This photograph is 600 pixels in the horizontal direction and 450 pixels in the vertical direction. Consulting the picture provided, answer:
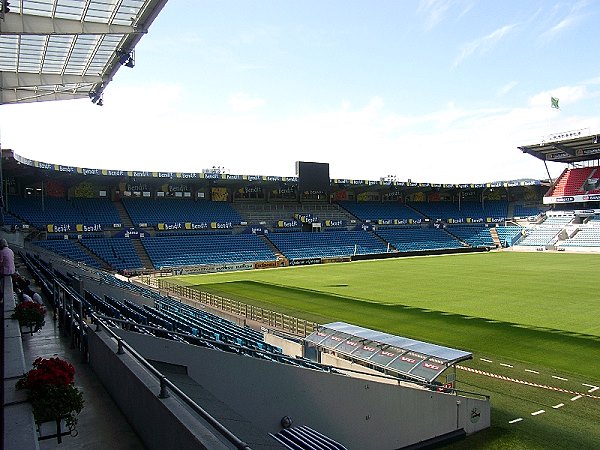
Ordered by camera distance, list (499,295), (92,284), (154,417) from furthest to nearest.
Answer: (499,295), (92,284), (154,417)

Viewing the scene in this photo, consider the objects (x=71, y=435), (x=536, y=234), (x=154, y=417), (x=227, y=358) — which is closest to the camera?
(x=154, y=417)

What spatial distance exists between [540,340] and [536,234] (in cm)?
5631

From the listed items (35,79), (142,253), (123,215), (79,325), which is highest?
(35,79)

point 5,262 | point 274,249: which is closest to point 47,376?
point 5,262

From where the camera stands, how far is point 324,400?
843 centimetres

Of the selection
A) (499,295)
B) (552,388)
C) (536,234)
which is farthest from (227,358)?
(536,234)

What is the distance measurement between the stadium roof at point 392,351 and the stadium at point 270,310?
0.06m

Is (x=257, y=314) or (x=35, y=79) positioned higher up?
(x=35, y=79)

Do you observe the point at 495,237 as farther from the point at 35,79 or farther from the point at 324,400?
the point at 324,400

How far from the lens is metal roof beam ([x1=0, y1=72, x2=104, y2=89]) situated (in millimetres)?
22422

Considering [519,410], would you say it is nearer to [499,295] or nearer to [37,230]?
[499,295]

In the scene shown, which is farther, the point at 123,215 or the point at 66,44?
the point at 123,215

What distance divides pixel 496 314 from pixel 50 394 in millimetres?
20727

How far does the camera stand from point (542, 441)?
928 centimetres
